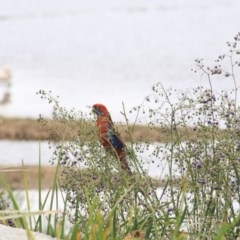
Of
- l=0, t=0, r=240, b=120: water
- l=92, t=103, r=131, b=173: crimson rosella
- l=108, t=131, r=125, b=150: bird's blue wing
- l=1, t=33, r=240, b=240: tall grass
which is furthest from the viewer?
l=0, t=0, r=240, b=120: water

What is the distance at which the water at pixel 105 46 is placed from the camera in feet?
62.0

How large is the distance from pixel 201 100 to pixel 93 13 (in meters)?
30.7

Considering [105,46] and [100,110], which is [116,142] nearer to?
[100,110]

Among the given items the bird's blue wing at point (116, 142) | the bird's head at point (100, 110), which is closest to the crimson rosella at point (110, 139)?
the bird's blue wing at point (116, 142)

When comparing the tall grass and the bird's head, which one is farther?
the bird's head

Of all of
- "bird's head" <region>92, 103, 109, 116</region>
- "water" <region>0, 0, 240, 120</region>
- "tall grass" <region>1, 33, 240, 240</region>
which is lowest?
"tall grass" <region>1, 33, 240, 240</region>

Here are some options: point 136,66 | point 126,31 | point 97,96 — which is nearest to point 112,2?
point 126,31

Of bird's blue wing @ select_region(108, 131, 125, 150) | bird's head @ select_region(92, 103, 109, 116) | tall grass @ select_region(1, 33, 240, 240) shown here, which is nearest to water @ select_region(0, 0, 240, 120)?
bird's head @ select_region(92, 103, 109, 116)

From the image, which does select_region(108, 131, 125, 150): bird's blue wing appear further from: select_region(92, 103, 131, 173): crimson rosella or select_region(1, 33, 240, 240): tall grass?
select_region(1, 33, 240, 240): tall grass

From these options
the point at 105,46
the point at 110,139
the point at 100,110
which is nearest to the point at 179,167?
the point at 110,139

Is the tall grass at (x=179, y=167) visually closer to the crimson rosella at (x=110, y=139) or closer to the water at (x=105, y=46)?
the crimson rosella at (x=110, y=139)

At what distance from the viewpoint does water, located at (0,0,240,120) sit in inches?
744

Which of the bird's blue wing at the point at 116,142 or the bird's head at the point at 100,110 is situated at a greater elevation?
the bird's head at the point at 100,110

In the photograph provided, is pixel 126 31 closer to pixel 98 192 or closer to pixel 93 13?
pixel 93 13
